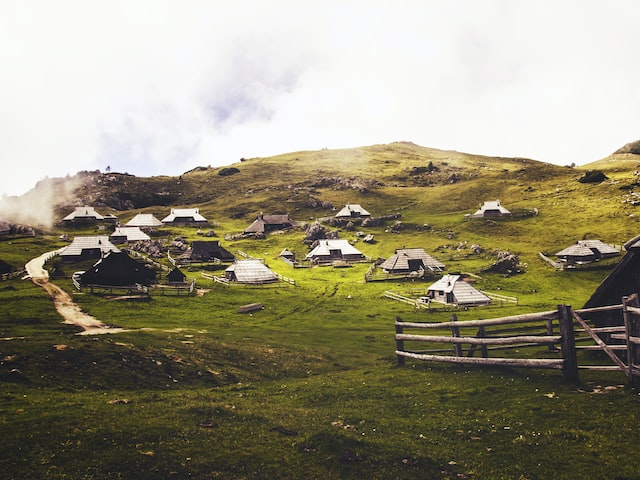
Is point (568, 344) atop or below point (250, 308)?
atop

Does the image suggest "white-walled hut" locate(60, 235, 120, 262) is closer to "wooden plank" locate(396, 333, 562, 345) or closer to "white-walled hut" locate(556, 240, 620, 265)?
"wooden plank" locate(396, 333, 562, 345)

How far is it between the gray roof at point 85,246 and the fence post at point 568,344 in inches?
3792

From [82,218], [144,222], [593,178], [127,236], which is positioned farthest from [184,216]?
[593,178]

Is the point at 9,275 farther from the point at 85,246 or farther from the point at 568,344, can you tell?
the point at 568,344

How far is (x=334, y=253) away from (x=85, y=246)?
5281 cm

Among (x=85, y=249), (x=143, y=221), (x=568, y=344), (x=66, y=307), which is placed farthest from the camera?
(x=143, y=221)

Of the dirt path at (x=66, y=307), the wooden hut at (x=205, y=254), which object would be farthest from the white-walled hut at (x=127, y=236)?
the dirt path at (x=66, y=307)

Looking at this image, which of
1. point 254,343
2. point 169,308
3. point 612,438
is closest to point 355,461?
point 612,438

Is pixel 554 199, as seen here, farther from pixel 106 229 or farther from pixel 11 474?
pixel 11 474

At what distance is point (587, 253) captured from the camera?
83.3 metres

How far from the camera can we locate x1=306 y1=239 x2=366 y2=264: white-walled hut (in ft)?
347

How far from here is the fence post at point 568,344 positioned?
1606 cm

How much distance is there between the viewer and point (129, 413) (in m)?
17.3

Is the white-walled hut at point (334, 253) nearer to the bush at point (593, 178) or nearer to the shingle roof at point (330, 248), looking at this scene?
the shingle roof at point (330, 248)
